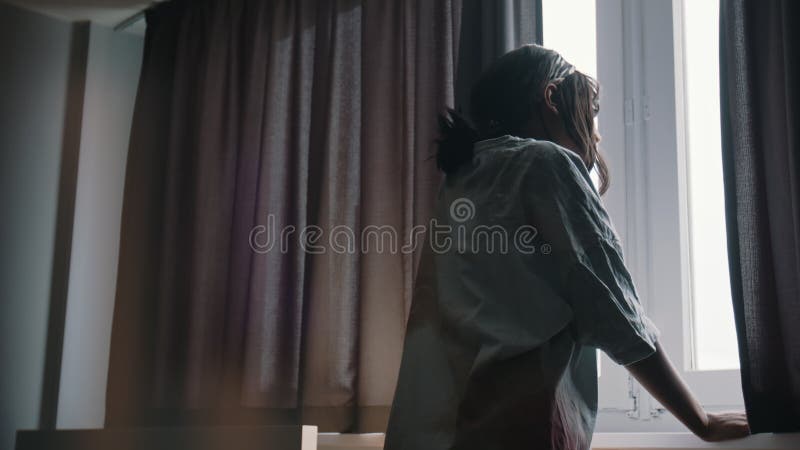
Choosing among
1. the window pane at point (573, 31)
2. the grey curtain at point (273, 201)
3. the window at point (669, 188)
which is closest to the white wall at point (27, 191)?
the grey curtain at point (273, 201)

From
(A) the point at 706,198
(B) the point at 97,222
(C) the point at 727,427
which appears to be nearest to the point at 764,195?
(A) the point at 706,198

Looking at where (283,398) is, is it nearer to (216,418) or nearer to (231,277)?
(216,418)

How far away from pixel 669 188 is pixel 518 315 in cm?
86

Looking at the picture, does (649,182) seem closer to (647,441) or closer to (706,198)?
(706,198)

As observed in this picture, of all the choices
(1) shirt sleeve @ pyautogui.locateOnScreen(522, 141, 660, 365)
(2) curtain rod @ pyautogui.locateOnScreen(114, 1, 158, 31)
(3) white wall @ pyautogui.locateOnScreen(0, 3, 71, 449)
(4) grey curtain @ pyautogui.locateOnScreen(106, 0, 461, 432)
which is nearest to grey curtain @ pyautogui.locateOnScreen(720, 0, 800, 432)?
(1) shirt sleeve @ pyautogui.locateOnScreen(522, 141, 660, 365)

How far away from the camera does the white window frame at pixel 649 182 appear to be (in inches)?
69.4

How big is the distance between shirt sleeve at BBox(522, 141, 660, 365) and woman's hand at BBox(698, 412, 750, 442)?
0.79 ft

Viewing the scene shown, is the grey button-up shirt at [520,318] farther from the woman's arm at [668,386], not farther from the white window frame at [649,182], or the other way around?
the white window frame at [649,182]

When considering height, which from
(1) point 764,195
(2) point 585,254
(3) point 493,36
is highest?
(3) point 493,36

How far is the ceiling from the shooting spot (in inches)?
117

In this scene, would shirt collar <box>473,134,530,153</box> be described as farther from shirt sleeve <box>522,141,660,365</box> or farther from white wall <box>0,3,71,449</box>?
white wall <box>0,3,71,449</box>

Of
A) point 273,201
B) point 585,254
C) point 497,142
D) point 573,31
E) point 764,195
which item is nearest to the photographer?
point 585,254

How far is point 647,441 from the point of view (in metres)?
1.55

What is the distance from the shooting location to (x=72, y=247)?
2992mm
